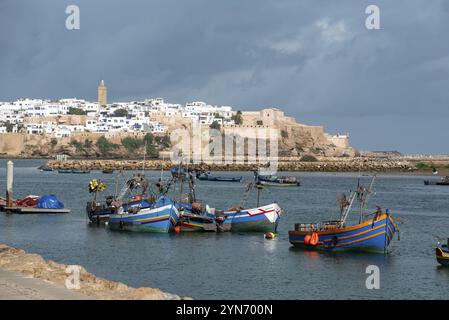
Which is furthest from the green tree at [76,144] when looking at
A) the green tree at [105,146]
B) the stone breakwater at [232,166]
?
the stone breakwater at [232,166]

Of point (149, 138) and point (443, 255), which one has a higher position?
point (149, 138)

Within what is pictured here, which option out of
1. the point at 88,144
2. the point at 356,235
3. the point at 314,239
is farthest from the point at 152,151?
the point at 356,235

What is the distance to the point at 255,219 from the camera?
41.8 meters

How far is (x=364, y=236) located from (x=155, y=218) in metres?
11.3

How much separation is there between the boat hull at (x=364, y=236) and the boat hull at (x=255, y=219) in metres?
6.99

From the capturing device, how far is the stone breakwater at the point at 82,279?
19953 mm

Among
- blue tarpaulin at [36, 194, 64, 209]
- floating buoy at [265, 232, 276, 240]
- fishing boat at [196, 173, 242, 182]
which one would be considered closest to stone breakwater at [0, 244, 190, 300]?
floating buoy at [265, 232, 276, 240]

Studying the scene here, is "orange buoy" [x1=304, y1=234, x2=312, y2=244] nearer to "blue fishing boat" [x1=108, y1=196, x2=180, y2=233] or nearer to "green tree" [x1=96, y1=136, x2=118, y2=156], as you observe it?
"blue fishing boat" [x1=108, y1=196, x2=180, y2=233]

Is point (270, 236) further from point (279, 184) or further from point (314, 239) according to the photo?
point (279, 184)

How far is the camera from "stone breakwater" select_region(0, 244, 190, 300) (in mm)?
19953

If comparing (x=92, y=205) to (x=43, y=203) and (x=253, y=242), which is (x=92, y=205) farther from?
(x=253, y=242)

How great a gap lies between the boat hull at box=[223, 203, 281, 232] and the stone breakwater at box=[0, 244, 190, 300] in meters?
15.3

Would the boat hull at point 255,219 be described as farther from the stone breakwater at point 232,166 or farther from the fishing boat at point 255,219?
the stone breakwater at point 232,166

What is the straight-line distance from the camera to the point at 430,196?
80438 mm
